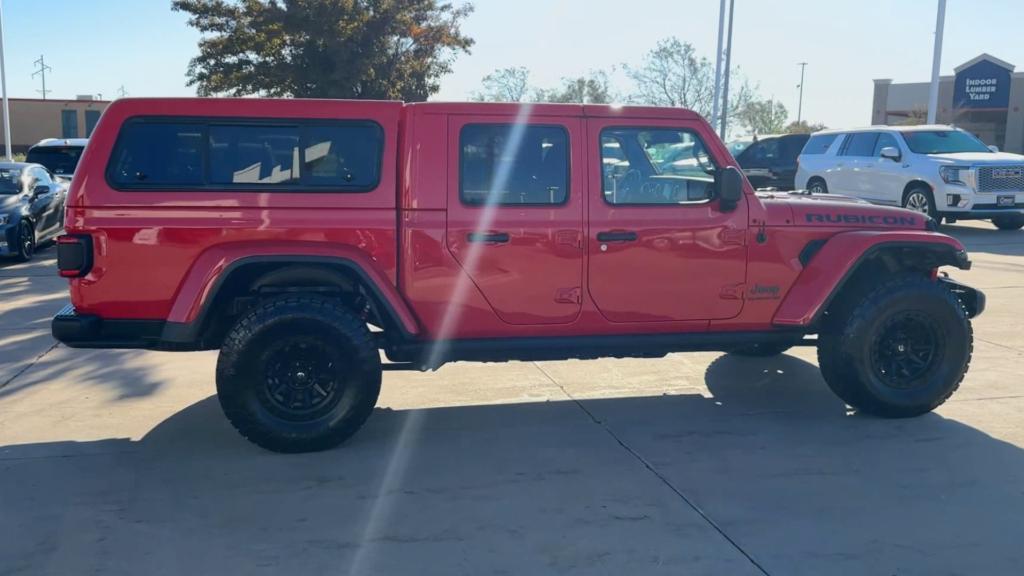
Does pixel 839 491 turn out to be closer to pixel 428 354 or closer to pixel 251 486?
pixel 428 354

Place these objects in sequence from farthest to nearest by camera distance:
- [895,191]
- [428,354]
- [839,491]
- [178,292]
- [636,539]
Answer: [895,191] → [428,354] → [178,292] → [839,491] → [636,539]

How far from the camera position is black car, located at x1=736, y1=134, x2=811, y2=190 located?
21578mm

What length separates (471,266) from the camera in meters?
5.29

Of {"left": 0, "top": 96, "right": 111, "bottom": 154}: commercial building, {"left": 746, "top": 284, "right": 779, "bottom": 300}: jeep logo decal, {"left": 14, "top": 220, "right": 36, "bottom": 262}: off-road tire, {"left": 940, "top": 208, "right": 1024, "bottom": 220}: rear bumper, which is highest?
{"left": 0, "top": 96, "right": 111, "bottom": 154}: commercial building

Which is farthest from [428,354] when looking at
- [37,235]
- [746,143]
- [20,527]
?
[746,143]

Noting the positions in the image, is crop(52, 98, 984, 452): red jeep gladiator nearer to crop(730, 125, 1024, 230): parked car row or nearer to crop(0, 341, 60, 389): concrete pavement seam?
crop(0, 341, 60, 389): concrete pavement seam

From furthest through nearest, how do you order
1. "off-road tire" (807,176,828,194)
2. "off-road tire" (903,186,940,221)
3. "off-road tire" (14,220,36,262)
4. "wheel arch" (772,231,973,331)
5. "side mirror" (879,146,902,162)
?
"off-road tire" (807,176,828,194), "side mirror" (879,146,902,162), "off-road tire" (903,186,940,221), "off-road tire" (14,220,36,262), "wheel arch" (772,231,973,331)

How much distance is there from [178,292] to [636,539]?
2.82 m

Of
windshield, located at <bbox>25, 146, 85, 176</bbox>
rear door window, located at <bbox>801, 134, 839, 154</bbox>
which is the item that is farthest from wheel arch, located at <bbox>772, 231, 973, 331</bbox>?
windshield, located at <bbox>25, 146, 85, 176</bbox>

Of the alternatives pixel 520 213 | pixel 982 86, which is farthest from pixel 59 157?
pixel 982 86

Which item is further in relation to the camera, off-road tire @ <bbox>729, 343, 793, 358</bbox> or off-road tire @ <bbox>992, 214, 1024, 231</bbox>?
off-road tire @ <bbox>992, 214, 1024, 231</bbox>

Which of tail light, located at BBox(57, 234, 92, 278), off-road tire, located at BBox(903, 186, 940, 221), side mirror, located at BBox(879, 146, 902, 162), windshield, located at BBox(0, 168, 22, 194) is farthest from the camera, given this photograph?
side mirror, located at BBox(879, 146, 902, 162)

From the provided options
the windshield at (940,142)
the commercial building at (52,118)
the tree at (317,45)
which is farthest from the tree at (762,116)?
the commercial building at (52,118)

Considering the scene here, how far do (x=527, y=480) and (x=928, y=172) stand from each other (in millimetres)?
12598
